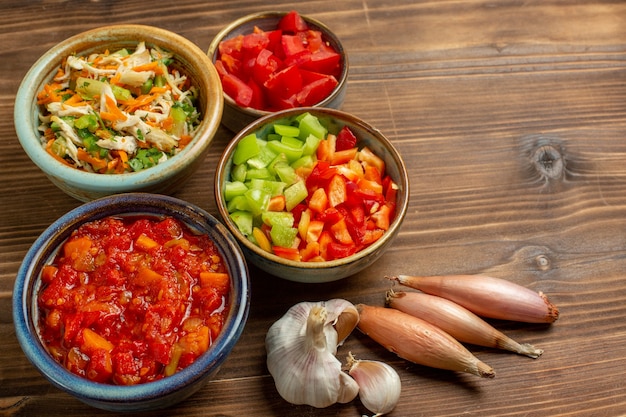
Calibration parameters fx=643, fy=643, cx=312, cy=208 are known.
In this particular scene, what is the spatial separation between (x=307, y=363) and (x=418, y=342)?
37cm

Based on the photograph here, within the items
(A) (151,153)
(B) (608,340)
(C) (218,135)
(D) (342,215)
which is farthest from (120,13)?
(B) (608,340)

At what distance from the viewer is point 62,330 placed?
1871mm

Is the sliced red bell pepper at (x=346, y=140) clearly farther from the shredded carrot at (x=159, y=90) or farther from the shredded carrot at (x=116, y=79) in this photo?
the shredded carrot at (x=116, y=79)

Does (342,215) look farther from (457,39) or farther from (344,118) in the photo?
(457,39)

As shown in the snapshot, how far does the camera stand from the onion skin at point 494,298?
7.16ft

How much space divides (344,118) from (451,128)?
617 mm

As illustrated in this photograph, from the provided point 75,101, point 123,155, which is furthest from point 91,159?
point 75,101

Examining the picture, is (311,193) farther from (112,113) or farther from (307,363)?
(112,113)

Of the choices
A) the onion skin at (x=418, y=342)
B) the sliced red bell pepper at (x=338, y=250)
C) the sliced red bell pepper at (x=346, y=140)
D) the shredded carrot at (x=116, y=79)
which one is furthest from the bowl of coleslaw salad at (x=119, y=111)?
the onion skin at (x=418, y=342)

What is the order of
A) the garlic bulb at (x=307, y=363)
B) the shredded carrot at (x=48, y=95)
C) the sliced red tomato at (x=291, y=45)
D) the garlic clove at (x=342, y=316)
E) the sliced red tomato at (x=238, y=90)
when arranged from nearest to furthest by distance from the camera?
the garlic bulb at (x=307, y=363)
the garlic clove at (x=342, y=316)
the shredded carrot at (x=48, y=95)
the sliced red tomato at (x=238, y=90)
the sliced red tomato at (x=291, y=45)

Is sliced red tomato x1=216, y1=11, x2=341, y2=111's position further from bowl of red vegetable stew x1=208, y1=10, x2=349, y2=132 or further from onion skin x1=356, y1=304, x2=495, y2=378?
onion skin x1=356, y1=304, x2=495, y2=378

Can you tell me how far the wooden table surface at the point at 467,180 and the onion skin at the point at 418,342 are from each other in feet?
0.20

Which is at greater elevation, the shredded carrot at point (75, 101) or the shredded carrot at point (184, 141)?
the shredded carrot at point (75, 101)

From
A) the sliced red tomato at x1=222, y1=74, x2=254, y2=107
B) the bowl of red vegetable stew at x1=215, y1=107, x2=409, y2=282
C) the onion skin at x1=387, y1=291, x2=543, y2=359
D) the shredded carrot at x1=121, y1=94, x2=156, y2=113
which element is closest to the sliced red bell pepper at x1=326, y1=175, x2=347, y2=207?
the bowl of red vegetable stew at x1=215, y1=107, x2=409, y2=282
